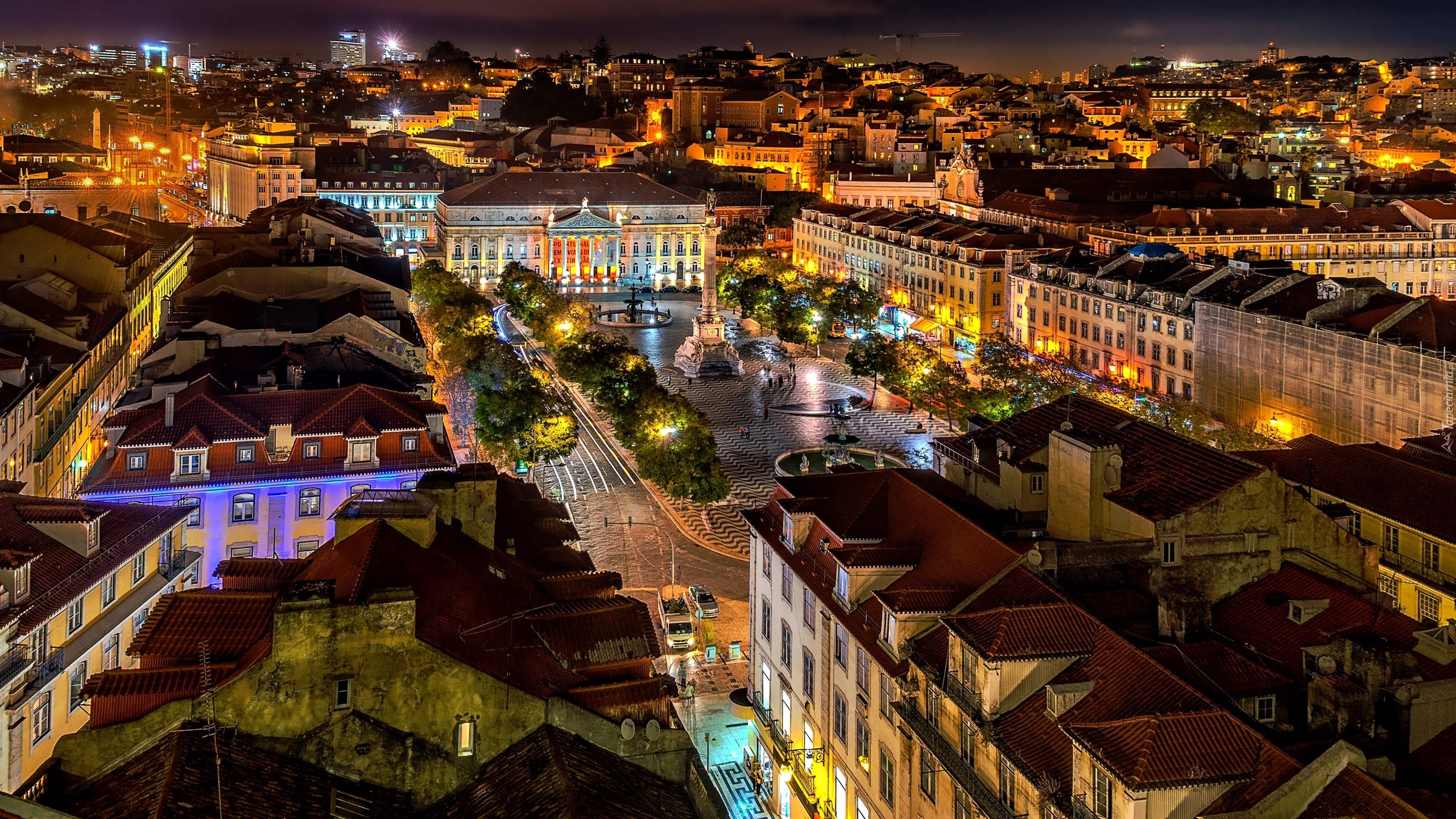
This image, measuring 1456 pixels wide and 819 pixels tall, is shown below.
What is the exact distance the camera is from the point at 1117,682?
22219mm

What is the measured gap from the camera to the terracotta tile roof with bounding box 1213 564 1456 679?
2436cm

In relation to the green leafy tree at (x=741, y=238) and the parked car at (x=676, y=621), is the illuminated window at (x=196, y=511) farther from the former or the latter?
the green leafy tree at (x=741, y=238)

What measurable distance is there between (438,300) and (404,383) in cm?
5016

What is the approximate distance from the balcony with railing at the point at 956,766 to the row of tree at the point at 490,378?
121 ft

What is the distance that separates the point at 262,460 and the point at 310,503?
6.87 feet

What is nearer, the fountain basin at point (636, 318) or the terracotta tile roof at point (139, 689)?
the terracotta tile roof at point (139, 689)

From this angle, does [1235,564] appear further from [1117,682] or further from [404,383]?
[404,383]

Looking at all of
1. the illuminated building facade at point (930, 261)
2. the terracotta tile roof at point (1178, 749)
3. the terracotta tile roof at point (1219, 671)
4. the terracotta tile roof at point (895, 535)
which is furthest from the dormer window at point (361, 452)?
the illuminated building facade at point (930, 261)

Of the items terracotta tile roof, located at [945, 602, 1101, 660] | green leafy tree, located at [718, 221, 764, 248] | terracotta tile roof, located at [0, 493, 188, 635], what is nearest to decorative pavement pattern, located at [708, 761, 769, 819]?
terracotta tile roof, located at [945, 602, 1101, 660]

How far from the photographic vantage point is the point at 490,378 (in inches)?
2936

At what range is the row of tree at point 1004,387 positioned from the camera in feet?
206

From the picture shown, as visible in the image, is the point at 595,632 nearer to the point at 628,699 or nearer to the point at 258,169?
the point at 628,699

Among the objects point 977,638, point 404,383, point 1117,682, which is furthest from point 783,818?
point 404,383

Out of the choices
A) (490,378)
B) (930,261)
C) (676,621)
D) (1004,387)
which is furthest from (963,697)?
(930,261)
